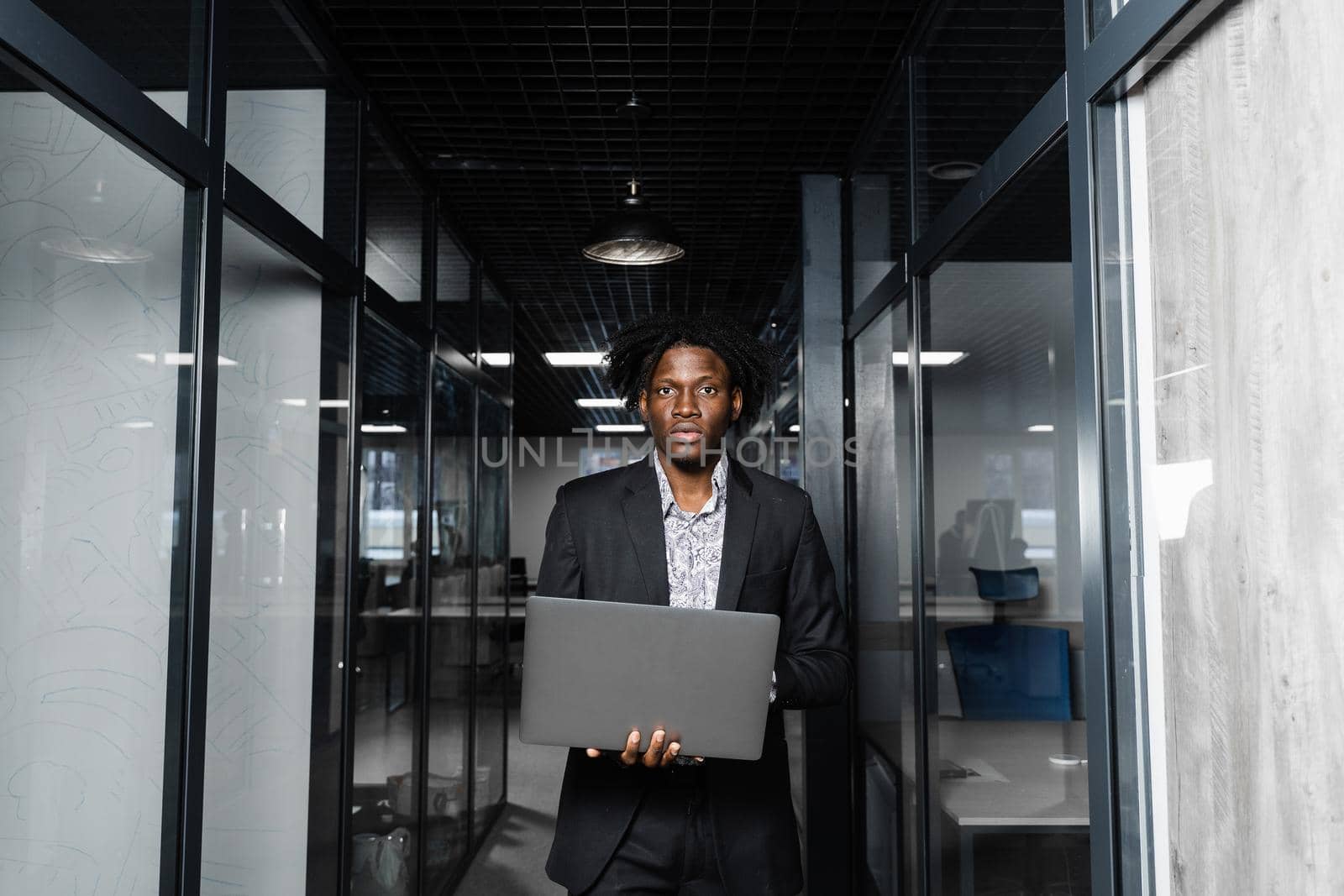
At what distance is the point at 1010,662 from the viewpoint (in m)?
2.33

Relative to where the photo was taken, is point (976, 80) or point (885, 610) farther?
point (885, 610)

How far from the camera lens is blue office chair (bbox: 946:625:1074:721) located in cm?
202

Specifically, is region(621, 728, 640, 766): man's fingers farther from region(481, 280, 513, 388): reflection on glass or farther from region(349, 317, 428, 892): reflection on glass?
region(481, 280, 513, 388): reflection on glass

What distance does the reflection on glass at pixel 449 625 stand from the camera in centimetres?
419

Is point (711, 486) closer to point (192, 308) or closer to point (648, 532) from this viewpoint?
point (648, 532)

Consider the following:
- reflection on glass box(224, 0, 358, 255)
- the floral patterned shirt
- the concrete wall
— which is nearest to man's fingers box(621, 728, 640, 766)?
the floral patterned shirt

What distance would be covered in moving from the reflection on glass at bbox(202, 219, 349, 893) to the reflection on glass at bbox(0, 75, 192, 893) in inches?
10.9

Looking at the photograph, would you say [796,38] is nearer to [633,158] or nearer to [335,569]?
[633,158]

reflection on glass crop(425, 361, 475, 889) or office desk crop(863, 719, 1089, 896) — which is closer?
office desk crop(863, 719, 1089, 896)

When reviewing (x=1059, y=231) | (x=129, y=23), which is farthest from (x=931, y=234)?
(x=129, y=23)

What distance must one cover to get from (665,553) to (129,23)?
1.27 meters

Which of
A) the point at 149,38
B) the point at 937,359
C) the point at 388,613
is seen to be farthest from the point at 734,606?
the point at 388,613

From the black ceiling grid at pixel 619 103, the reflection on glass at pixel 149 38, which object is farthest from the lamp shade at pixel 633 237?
the reflection on glass at pixel 149 38

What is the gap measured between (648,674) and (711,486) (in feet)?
1.75
